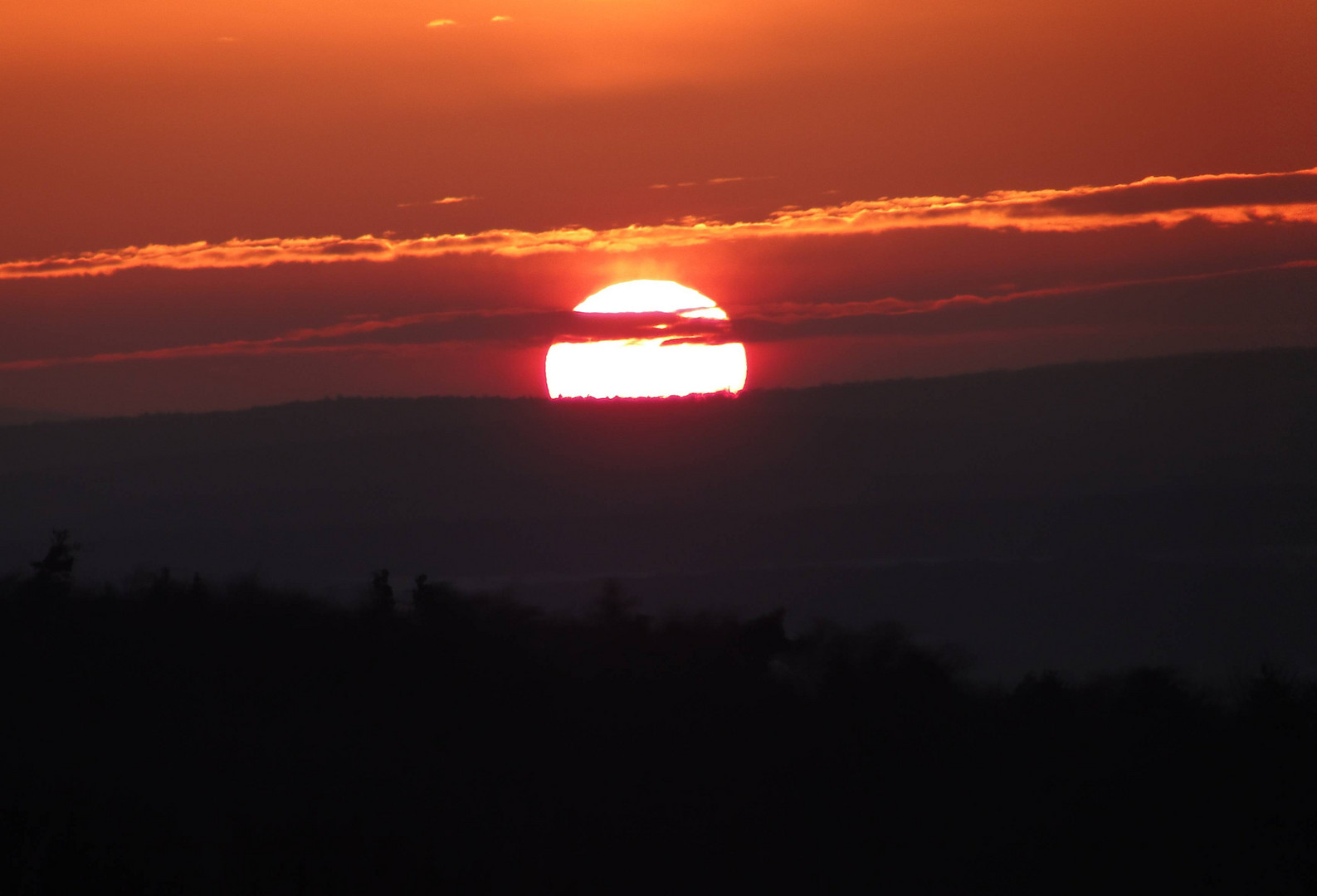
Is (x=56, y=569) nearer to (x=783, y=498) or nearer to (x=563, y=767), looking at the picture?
(x=563, y=767)

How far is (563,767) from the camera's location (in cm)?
2469

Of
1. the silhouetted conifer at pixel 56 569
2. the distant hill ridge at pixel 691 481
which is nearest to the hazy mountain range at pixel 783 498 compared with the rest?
the distant hill ridge at pixel 691 481

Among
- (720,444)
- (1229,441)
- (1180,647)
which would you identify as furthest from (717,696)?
(1229,441)

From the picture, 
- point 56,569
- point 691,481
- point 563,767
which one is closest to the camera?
point 563,767

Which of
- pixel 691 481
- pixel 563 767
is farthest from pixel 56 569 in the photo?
pixel 691 481

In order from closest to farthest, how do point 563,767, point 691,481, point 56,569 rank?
1. point 563,767
2. point 56,569
3. point 691,481

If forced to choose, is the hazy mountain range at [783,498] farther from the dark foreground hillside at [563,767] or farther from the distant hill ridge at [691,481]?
the dark foreground hillside at [563,767]

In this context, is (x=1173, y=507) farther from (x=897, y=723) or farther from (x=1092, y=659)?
(x=897, y=723)

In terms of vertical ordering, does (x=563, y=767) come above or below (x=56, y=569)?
below

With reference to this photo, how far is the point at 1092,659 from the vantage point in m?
50.2

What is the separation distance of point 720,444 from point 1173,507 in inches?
1341

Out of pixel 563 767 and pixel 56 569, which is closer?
pixel 563 767

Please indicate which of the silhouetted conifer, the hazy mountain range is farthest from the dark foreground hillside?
the hazy mountain range

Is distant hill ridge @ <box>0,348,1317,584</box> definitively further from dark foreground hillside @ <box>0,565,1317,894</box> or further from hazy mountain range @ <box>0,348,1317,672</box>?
dark foreground hillside @ <box>0,565,1317,894</box>
